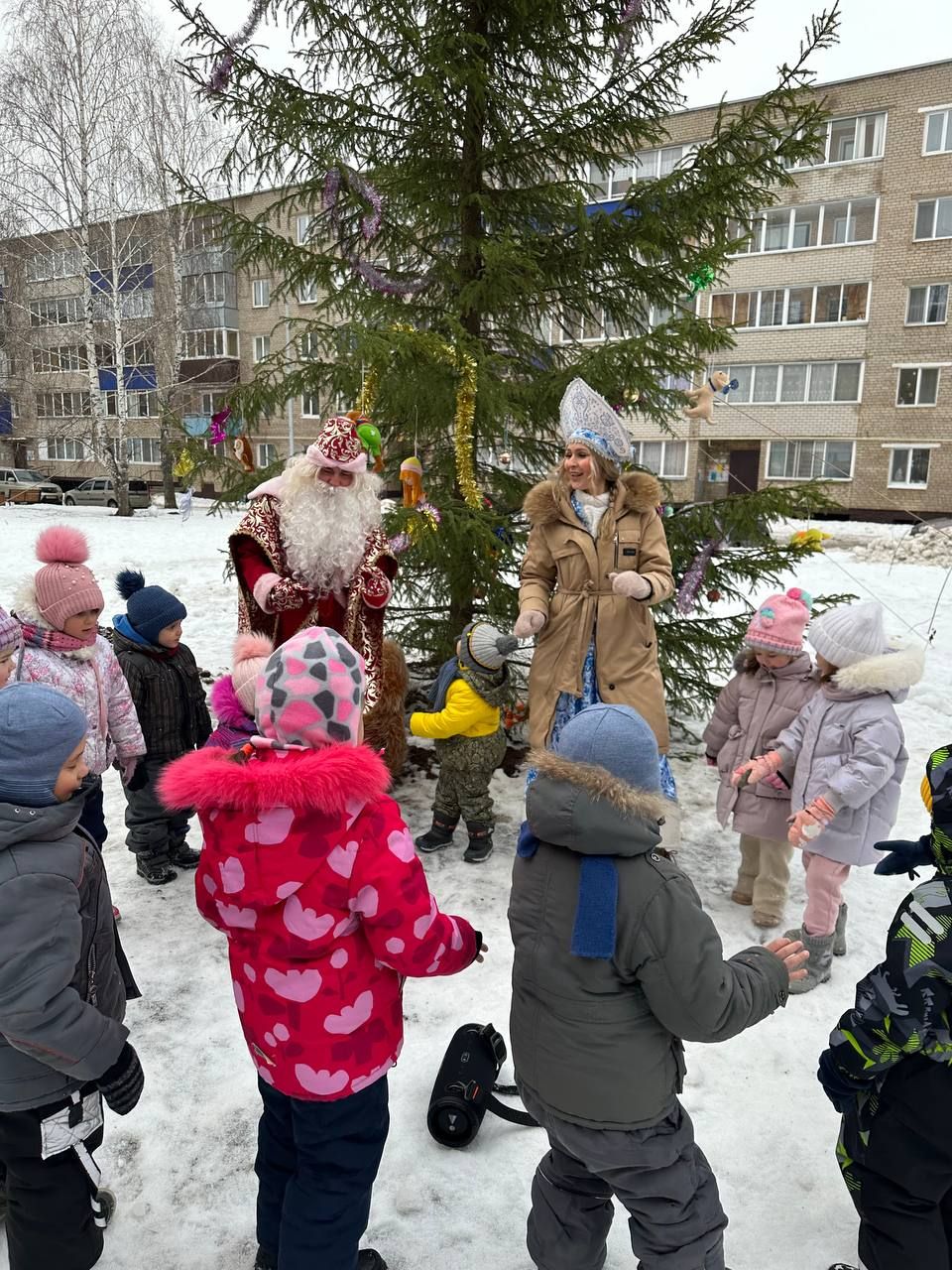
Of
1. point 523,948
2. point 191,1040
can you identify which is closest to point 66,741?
point 523,948

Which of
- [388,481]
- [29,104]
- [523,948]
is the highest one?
[29,104]

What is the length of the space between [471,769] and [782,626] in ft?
6.27

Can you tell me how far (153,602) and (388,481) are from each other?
2873mm

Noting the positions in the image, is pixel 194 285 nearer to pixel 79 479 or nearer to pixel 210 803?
pixel 79 479

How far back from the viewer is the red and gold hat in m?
3.80

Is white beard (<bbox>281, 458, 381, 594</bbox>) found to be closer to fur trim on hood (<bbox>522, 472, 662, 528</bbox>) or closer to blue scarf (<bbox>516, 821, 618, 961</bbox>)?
fur trim on hood (<bbox>522, 472, 662, 528</bbox>)

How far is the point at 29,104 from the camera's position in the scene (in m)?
18.7

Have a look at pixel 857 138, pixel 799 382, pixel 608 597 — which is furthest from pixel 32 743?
pixel 857 138

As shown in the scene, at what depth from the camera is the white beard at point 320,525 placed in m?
3.90

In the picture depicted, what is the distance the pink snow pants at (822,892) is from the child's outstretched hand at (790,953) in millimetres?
1536

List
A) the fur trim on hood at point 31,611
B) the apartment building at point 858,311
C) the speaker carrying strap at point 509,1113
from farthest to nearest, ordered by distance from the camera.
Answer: the apartment building at point 858,311 < the fur trim on hood at point 31,611 < the speaker carrying strap at point 509,1113

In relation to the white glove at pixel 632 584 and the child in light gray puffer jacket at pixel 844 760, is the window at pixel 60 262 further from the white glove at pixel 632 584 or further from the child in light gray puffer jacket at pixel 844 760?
the child in light gray puffer jacket at pixel 844 760

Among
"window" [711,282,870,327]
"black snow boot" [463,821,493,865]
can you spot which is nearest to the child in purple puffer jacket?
"black snow boot" [463,821,493,865]

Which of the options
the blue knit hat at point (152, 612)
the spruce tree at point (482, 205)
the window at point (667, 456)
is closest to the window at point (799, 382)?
the window at point (667, 456)
